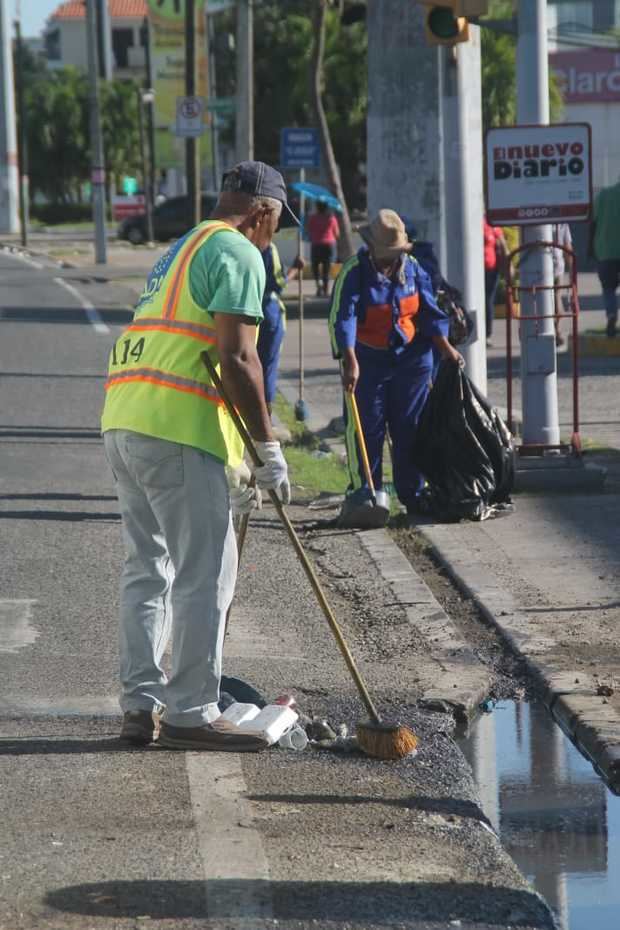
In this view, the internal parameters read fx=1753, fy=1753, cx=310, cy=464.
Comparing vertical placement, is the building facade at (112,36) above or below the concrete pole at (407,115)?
above

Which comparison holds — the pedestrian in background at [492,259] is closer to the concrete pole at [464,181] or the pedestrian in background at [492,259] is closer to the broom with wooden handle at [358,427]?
the concrete pole at [464,181]

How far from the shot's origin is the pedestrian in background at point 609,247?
19609mm

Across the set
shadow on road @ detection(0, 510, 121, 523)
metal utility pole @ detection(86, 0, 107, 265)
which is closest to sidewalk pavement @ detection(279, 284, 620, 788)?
shadow on road @ detection(0, 510, 121, 523)

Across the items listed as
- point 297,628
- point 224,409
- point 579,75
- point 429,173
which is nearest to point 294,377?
point 429,173

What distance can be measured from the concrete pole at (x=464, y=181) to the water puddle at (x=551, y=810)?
19.5 ft

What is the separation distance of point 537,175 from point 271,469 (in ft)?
19.1

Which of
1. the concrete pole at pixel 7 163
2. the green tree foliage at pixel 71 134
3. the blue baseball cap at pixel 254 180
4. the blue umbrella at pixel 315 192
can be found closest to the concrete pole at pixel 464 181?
the blue baseball cap at pixel 254 180

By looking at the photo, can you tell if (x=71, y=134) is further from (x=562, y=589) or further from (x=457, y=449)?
(x=562, y=589)

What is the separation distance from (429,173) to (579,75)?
3434cm

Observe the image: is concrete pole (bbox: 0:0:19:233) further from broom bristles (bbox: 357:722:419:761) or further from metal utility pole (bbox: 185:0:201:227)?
broom bristles (bbox: 357:722:419:761)

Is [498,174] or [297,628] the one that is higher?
[498,174]

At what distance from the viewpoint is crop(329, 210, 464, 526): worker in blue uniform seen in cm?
948

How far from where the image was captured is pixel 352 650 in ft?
24.2

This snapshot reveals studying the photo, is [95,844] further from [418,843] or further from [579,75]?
[579,75]
